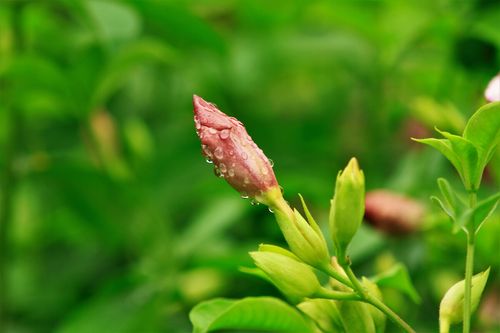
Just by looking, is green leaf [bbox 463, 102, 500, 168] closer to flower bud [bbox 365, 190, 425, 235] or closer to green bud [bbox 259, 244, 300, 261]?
green bud [bbox 259, 244, 300, 261]

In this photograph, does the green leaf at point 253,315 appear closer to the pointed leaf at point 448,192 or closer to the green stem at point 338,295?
the green stem at point 338,295

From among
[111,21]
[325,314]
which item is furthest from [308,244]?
[111,21]

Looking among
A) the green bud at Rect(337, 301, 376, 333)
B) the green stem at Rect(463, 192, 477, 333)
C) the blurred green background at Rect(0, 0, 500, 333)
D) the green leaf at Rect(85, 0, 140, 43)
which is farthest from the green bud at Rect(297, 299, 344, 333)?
the green leaf at Rect(85, 0, 140, 43)

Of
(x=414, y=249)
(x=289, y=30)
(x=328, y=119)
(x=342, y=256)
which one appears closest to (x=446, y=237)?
(x=414, y=249)

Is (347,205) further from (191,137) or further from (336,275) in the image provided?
(191,137)

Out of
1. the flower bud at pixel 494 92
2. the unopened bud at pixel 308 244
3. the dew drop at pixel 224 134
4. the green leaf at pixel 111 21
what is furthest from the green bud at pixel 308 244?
the green leaf at pixel 111 21

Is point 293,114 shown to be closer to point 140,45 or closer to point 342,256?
point 140,45
